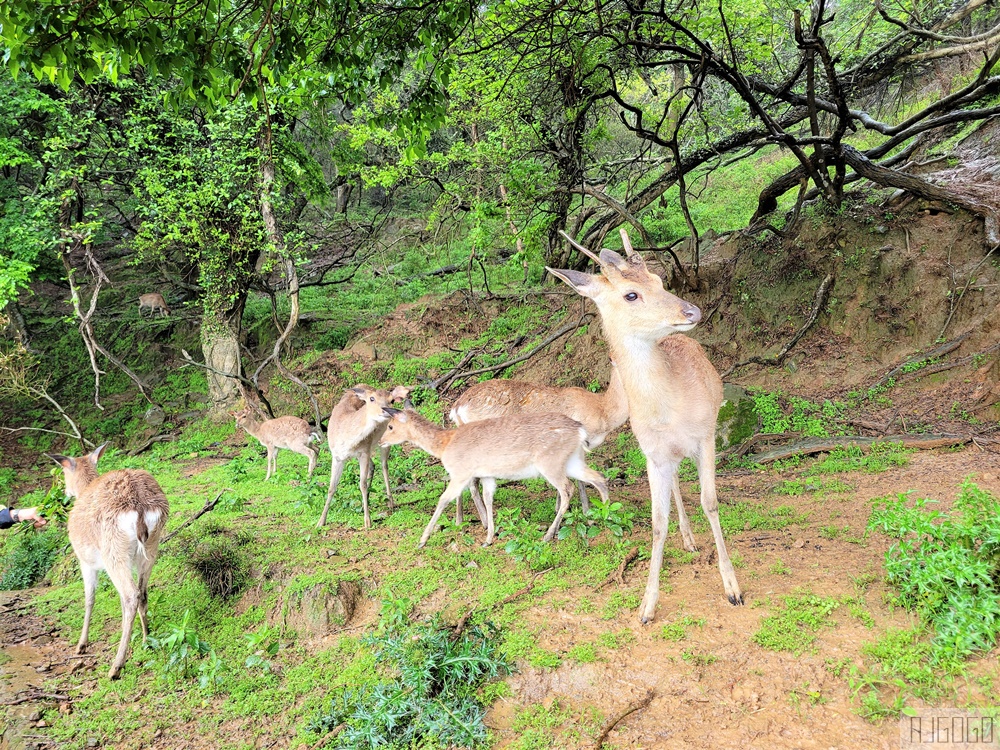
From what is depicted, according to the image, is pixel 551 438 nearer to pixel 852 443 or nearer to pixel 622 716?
pixel 622 716

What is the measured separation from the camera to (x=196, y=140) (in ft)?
36.5

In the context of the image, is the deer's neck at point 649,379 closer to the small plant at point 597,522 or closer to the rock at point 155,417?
the small plant at point 597,522

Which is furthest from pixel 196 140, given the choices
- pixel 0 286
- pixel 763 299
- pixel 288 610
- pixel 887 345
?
pixel 887 345

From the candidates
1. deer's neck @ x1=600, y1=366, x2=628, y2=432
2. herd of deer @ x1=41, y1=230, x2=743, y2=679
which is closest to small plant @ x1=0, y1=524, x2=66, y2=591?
herd of deer @ x1=41, y1=230, x2=743, y2=679

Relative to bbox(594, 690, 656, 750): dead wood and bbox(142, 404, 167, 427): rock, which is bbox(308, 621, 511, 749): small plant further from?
bbox(142, 404, 167, 427): rock

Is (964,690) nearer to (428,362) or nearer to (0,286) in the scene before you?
(428,362)

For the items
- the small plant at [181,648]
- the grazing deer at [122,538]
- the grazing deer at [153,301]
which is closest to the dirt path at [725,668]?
the small plant at [181,648]

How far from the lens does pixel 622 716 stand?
135 inches

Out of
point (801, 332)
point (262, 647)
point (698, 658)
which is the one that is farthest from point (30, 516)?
point (801, 332)

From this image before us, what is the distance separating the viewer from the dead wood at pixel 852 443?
6.82 metres

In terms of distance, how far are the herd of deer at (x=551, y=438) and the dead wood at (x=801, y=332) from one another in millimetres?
3701

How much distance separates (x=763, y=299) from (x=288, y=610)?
825 cm

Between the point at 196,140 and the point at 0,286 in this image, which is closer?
A: the point at 0,286

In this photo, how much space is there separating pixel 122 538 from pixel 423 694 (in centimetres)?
313
